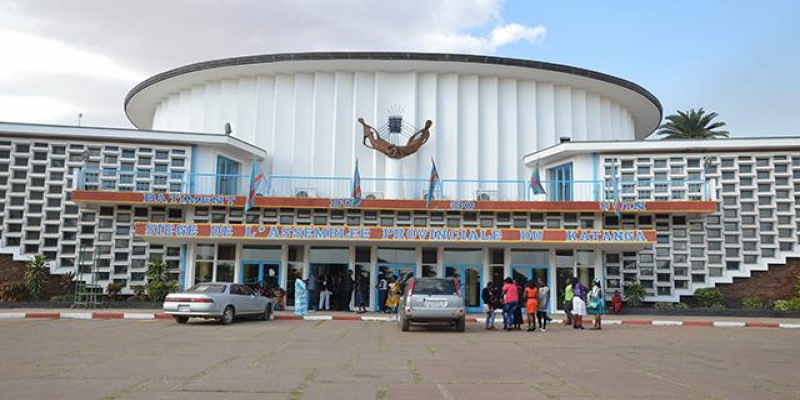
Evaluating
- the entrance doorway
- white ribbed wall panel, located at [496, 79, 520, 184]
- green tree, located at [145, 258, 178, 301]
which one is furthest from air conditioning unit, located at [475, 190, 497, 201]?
green tree, located at [145, 258, 178, 301]

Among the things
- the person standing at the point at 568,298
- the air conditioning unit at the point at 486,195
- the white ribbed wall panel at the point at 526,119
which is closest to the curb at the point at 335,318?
the person standing at the point at 568,298

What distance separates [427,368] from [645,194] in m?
20.7

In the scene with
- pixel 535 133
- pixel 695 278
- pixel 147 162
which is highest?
pixel 535 133

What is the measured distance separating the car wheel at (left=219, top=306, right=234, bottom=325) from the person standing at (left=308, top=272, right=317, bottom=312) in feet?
21.6

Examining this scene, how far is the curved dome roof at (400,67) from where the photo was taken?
31.7 m

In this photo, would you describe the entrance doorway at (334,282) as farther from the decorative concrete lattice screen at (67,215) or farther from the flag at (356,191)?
the decorative concrete lattice screen at (67,215)

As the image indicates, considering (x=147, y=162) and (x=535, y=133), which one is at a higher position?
(x=535, y=133)

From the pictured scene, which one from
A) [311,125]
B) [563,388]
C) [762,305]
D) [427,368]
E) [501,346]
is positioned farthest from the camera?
[311,125]

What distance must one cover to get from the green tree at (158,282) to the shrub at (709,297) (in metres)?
21.4

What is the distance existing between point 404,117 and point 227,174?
348 inches

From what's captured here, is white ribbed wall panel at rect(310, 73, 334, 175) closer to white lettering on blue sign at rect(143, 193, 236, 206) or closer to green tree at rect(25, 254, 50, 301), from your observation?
white lettering on blue sign at rect(143, 193, 236, 206)

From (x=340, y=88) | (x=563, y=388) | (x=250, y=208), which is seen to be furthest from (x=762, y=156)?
(x=563, y=388)

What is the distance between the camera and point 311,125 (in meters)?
32.7

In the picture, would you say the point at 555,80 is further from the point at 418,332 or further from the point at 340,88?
the point at 418,332
